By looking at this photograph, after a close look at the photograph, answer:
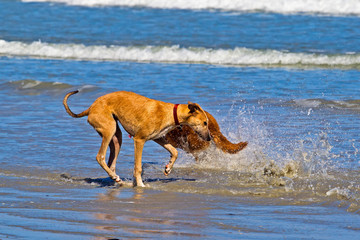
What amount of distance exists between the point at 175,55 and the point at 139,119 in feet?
42.4

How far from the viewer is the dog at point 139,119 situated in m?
7.90

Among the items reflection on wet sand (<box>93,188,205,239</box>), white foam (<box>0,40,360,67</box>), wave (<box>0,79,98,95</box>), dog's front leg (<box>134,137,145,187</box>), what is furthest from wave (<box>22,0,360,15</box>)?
reflection on wet sand (<box>93,188,205,239</box>)

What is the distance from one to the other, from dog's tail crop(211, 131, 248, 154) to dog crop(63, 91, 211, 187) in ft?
3.01

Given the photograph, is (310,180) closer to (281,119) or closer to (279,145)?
(279,145)

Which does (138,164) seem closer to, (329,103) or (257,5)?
(329,103)

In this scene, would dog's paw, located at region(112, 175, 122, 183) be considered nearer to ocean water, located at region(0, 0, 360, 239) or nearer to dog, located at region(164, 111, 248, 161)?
ocean water, located at region(0, 0, 360, 239)

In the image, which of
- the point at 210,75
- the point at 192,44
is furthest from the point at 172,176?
the point at 192,44

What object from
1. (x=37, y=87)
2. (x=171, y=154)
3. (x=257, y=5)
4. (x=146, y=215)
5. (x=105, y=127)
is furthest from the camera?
(x=257, y=5)

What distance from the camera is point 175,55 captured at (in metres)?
20.7

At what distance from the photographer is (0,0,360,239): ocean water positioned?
19.8 ft

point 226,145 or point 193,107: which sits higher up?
point 193,107

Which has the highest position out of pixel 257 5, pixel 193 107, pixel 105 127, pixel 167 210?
pixel 257 5

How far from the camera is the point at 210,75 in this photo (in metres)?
16.5

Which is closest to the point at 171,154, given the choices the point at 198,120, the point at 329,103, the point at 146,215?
the point at 198,120
